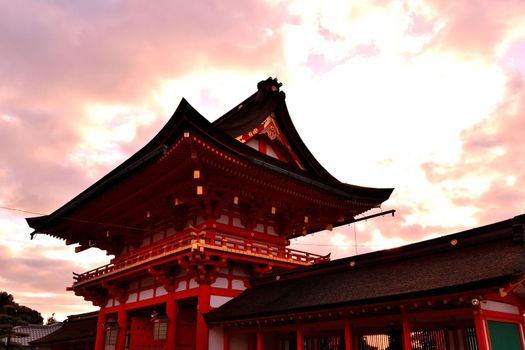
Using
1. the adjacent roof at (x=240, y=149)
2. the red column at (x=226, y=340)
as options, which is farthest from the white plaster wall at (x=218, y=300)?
the adjacent roof at (x=240, y=149)

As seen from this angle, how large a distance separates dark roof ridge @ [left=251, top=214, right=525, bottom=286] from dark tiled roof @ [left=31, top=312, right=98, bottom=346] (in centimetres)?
1907

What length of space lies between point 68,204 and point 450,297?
20236mm

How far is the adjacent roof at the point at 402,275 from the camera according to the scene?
1167 centimetres

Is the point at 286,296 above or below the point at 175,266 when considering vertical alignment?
below

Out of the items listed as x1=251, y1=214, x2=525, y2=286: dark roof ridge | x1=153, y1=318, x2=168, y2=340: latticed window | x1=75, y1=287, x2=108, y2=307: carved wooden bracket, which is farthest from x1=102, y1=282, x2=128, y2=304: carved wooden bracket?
x1=251, y1=214, x2=525, y2=286: dark roof ridge

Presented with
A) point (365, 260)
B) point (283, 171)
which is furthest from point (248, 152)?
point (365, 260)

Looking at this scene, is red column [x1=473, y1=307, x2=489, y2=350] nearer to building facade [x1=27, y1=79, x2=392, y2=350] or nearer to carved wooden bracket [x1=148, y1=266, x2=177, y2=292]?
building facade [x1=27, y1=79, x2=392, y2=350]

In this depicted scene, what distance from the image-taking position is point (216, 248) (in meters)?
18.5

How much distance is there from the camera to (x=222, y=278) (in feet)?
66.1

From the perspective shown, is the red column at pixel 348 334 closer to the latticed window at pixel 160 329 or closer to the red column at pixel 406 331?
the red column at pixel 406 331

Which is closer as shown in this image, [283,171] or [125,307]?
[283,171]

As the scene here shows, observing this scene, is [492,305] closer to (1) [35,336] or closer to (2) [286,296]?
(2) [286,296]

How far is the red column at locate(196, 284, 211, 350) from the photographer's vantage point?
59.7ft

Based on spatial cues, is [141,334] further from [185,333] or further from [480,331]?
[480,331]
